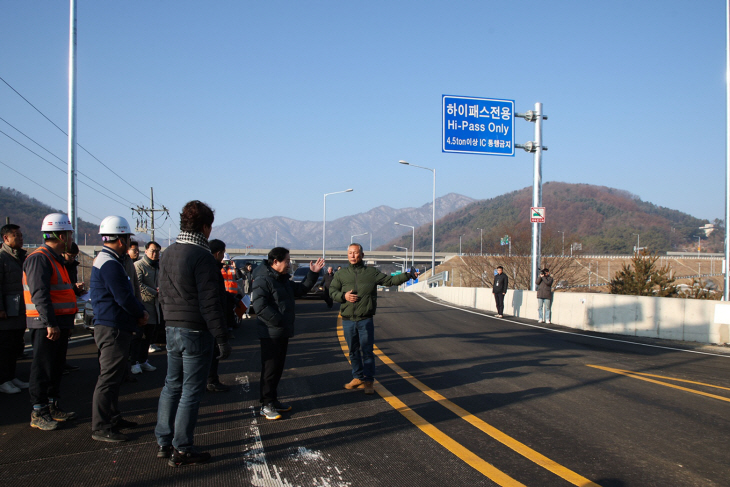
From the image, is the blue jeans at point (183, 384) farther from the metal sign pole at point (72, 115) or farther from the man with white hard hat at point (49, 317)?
the metal sign pole at point (72, 115)

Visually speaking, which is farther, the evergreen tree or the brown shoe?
the evergreen tree

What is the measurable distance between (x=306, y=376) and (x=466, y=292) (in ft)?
68.1

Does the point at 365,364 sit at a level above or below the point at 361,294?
below

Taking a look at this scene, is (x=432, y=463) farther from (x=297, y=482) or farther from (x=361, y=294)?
(x=361, y=294)

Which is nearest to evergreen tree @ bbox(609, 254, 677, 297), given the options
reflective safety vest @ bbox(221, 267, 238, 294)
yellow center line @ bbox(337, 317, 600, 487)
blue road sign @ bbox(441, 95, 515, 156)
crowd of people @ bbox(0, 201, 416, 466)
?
blue road sign @ bbox(441, 95, 515, 156)

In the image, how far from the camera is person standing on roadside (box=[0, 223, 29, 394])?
19.5 ft

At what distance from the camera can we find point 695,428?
497cm

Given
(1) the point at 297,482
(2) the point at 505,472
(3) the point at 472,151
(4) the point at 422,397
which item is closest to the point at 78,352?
(4) the point at 422,397

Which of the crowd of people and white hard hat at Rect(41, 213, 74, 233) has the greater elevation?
white hard hat at Rect(41, 213, 74, 233)

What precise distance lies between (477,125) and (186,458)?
1698cm

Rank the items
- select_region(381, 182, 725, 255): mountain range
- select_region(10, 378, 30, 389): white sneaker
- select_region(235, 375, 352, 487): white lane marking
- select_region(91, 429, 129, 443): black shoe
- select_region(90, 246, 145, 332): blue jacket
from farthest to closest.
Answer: select_region(381, 182, 725, 255): mountain range → select_region(10, 378, 30, 389): white sneaker → select_region(90, 246, 145, 332): blue jacket → select_region(91, 429, 129, 443): black shoe → select_region(235, 375, 352, 487): white lane marking

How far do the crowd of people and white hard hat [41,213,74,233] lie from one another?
1cm

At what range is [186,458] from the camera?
3938 millimetres

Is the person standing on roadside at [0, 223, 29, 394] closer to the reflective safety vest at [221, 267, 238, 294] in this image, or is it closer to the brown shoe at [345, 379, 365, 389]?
the brown shoe at [345, 379, 365, 389]
